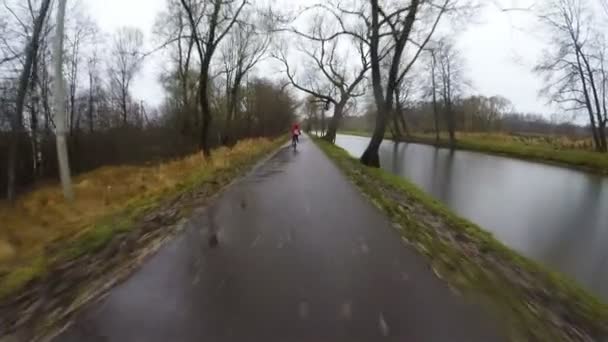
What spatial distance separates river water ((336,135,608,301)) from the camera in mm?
7633

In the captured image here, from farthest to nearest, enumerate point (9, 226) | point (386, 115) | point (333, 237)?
point (386, 115), point (9, 226), point (333, 237)

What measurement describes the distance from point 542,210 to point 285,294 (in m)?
11.3

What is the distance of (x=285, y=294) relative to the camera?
365 centimetres

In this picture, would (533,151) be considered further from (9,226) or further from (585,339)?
(9,226)

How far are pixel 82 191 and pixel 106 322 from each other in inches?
413

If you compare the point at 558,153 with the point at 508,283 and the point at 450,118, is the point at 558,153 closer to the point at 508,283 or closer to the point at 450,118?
the point at 450,118

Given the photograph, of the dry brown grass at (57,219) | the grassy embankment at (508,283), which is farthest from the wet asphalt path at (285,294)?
the dry brown grass at (57,219)

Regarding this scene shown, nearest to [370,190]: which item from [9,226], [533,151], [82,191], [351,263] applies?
[351,263]

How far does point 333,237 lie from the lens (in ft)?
18.5

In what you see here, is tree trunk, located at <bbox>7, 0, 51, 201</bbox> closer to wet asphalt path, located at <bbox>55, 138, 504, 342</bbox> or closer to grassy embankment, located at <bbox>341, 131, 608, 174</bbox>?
wet asphalt path, located at <bbox>55, 138, 504, 342</bbox>

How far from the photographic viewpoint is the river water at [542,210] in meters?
7.63

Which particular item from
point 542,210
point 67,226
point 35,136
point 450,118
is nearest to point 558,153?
point 542,210

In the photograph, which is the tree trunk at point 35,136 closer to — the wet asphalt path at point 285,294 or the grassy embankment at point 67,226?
the grassy embankment at point 67,226

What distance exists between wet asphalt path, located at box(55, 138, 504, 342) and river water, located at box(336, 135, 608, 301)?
418cm
